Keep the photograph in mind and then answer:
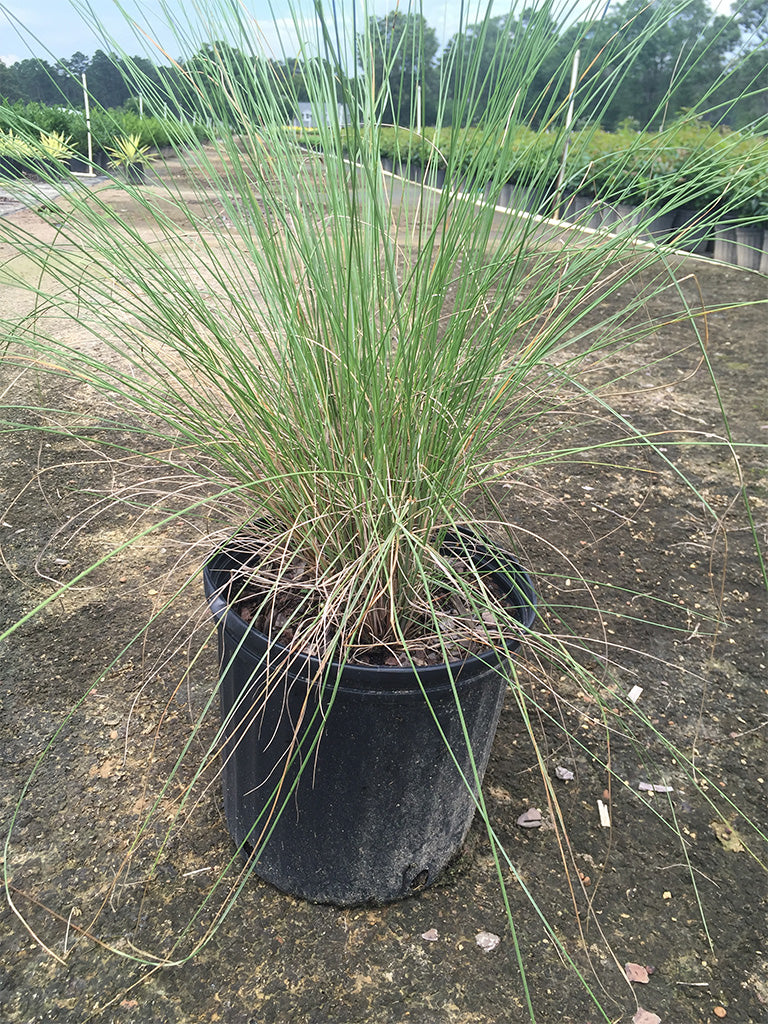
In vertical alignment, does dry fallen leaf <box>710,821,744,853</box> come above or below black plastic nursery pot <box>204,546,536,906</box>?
below

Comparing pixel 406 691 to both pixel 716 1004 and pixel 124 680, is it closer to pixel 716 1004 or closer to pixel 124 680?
pixel 716 1004

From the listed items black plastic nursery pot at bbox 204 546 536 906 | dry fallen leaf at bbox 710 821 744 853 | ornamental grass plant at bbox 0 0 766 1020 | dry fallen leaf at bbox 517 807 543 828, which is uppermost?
ornamental grass plant at bbox 0 0 766 1020

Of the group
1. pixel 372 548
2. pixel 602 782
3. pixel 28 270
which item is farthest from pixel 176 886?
pixel 28 270

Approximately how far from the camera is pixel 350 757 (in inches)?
34.6

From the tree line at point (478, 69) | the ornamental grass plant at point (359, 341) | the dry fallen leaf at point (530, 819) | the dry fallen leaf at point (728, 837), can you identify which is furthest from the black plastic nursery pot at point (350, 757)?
the tree line at point (478, 69)

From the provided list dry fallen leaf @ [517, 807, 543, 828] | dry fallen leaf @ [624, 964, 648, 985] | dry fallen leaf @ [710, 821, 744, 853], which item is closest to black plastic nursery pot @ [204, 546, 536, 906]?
dry fallen leaf @ [517, 807, 543, 828]

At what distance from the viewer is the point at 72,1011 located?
87 centimetres

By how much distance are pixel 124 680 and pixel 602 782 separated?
32.9 inches

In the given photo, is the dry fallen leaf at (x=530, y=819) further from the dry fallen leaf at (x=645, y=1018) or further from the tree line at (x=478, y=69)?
the tree line at (x=478, y=69)

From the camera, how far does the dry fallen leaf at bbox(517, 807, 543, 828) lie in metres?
1.14

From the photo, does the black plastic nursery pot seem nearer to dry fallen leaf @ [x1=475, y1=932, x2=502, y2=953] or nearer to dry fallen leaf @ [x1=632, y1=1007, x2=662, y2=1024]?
dry fallen leaf @ [x1=475, y1=932, x2=502, y2=953]

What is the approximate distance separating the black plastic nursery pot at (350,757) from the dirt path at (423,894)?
0.07 meters

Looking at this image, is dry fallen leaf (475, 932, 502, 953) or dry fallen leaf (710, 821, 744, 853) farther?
dry fallen leaf (710, 821, 744, 853)

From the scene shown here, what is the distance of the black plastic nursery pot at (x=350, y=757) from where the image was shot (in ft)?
2.74
